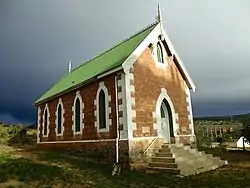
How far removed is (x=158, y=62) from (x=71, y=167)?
8568 millimetres

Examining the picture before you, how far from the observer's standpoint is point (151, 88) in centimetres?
1554

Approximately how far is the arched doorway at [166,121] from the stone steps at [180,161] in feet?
6.62

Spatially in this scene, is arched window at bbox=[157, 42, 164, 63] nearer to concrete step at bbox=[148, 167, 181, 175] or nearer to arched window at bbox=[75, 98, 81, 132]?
arched window at bbox=[75, 98, 81, 132]

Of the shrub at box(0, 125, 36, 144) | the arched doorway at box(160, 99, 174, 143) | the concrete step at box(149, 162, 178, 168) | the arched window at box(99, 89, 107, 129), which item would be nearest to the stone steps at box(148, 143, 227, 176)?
the concrete step at box(149, 162, 178, 168)

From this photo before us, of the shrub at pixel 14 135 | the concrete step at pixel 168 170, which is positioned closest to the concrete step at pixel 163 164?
the concrete step at pixel 168 170

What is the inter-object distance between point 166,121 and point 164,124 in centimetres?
28

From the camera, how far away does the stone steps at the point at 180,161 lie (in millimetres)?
12141

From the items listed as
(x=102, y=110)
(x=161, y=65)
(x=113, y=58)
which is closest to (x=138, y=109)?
(x=102, y=110)

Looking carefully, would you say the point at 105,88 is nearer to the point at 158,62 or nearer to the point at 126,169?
the point at 158,62

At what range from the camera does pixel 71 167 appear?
522 inches

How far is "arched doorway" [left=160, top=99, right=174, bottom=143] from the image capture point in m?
16.6

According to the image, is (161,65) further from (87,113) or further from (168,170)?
(168,170)

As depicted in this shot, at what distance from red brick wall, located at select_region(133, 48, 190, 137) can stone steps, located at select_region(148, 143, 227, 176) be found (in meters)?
1.46

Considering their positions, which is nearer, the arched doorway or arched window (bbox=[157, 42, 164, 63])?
the arched doorway
